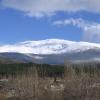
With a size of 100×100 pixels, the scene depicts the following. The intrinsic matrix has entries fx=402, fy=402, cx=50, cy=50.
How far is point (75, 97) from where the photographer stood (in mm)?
14422

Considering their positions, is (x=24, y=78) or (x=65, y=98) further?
(x=24, y=78)

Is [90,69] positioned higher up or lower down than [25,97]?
higher up

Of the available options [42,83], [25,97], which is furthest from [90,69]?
[25,97]

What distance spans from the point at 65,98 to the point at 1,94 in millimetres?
2522

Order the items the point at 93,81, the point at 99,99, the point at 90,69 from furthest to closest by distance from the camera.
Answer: the point at 90,69 < the point at 93,81 < the point at 99,99

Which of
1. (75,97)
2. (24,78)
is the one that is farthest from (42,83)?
(75,97)

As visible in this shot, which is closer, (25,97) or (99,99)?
(99,99)

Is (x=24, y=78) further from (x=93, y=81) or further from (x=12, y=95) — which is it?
(x=93, y=81)

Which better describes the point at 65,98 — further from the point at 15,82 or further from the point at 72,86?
the point at 15,82

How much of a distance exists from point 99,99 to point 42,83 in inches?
114

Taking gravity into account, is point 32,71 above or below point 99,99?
above

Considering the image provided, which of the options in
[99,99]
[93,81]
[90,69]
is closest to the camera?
[99,99]

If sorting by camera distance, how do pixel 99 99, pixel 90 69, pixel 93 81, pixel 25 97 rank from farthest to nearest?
pixel 90 69 < pixel 93 81 < pixel 25 97 < pixel 99 99

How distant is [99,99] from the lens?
13852mm
